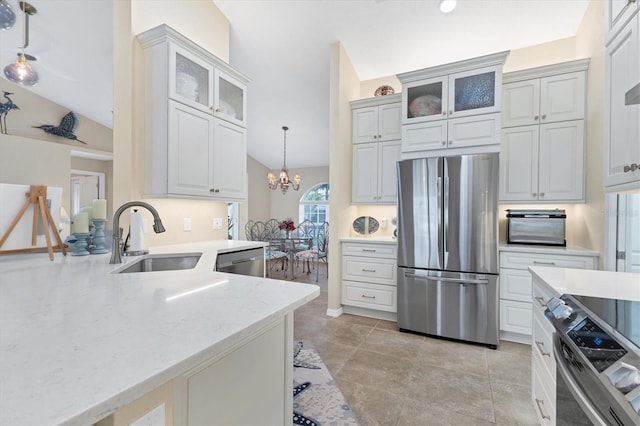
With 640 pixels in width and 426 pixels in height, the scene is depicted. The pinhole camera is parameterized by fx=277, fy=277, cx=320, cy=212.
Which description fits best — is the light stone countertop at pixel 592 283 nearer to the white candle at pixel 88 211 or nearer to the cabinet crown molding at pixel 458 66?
the cabinet crown molding at pixel 458 66

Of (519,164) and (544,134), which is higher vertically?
(544,134)

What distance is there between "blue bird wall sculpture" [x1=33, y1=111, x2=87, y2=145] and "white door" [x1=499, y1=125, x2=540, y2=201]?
3.46 m

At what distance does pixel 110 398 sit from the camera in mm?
421

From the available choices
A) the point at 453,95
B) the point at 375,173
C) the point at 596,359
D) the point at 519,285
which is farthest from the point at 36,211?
the point at 519,285

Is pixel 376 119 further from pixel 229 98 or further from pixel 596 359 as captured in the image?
pixel 596 359

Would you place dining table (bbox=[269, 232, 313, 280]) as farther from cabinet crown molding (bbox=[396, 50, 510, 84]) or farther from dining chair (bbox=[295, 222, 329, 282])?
cabinet crown molding (bbox=[396, 50, 510, 84])

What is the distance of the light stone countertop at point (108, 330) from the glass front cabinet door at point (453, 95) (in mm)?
2619

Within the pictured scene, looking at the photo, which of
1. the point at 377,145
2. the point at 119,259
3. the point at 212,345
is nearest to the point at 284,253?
the point at 377,145

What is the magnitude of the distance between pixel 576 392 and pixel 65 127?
256cm

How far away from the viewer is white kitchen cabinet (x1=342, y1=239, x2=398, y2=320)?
121 inches

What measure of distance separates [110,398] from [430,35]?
12.4 feet

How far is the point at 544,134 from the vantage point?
2.65 metres

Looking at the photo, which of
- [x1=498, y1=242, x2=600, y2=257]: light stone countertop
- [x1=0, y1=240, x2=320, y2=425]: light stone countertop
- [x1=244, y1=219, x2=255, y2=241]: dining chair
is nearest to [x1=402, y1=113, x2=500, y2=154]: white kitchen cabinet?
[x1=498, y1=242, x2=600, y2=257]: light stone countertop

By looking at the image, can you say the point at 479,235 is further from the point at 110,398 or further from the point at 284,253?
the point at 284,253
